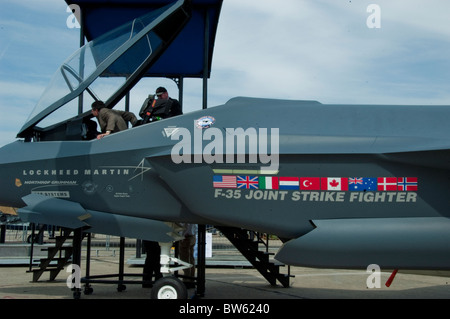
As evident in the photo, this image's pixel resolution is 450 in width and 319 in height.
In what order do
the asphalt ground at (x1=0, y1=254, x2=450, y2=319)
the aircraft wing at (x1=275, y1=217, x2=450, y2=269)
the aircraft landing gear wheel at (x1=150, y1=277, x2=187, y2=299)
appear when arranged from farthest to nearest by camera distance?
the aircraft landing gear wheel at (x1=150, y1=277, x2=187, y2=299) → the aircraft wing at (x1=275, y1=217, x2=450, y2=269) → the asphalt ground at (x1=0, y1=254, x2=450, y2=319)

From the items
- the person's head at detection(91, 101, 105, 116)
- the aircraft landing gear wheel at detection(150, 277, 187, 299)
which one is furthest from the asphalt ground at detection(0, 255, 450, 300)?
the person's head at detection(91, 101, 105, 116)

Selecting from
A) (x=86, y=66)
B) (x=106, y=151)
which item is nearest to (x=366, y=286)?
(x=106, y=151)

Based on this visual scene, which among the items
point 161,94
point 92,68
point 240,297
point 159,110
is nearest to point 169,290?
point 240,297

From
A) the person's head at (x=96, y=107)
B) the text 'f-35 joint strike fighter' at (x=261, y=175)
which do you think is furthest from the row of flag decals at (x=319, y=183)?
the person's head at (x=96, y=107)

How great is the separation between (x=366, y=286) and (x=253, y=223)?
439 cm

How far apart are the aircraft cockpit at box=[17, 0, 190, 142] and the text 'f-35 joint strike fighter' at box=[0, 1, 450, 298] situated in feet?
0.10

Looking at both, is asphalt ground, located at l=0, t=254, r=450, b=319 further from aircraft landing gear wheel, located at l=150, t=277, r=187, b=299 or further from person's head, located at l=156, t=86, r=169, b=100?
person's head, located at l=156, t=86, r=169, b=100

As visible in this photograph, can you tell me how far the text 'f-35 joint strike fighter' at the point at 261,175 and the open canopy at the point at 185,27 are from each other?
126cm

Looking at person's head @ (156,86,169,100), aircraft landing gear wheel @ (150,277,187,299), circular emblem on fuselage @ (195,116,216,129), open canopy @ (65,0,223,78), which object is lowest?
aircraft landing gear wheel @ (150,277,187,299)

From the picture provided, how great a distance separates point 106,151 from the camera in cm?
646

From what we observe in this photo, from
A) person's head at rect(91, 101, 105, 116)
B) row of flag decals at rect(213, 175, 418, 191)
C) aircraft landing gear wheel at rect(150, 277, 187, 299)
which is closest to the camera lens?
row of flag decals at rect(213, 175, 418, 191)

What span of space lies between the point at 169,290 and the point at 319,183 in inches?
92.4

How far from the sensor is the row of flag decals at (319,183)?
5793 mm

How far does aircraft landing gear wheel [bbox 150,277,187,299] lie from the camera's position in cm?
617
